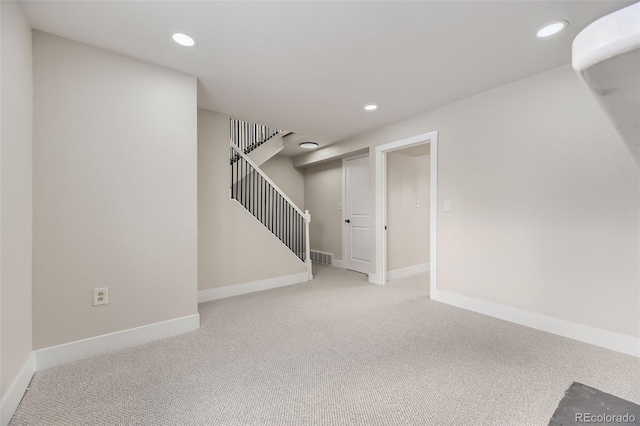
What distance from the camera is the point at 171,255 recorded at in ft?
7.88

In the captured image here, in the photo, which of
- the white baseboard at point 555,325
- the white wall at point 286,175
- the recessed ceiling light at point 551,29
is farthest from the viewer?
the white wall at point 286,175

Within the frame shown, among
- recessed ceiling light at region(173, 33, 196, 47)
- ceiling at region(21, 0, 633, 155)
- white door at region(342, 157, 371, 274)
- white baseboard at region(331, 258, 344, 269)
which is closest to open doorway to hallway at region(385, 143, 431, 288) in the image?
white door at region(342, 157, 371, 274)

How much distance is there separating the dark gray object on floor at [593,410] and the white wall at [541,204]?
6.05 feet

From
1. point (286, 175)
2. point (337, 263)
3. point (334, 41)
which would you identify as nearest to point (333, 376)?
point (334, 41)

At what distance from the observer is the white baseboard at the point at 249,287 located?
333 cm

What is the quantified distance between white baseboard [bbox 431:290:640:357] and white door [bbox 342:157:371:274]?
189cm

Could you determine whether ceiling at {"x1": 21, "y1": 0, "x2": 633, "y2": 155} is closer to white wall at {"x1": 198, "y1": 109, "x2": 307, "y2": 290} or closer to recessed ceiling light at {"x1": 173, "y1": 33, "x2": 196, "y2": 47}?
recessed ceiling light at {"x1": 173, "y1": 33, "x2": 196, "y2": 47}

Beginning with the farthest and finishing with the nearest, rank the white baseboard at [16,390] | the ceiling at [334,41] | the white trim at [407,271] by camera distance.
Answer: the white trim at [407,271], the ceiling at [334,41], the white baseboard at [16,390]

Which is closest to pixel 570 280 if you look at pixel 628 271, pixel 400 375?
pixel 628 271

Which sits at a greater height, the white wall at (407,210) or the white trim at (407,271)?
the white wall at (407,210)

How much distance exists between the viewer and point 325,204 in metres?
5.77

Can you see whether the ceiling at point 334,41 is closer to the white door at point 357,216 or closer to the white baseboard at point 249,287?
the white door at point 357,216

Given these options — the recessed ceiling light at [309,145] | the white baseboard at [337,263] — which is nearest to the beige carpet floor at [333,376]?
the white baseboard at [337,263]

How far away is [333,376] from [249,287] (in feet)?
6.94
